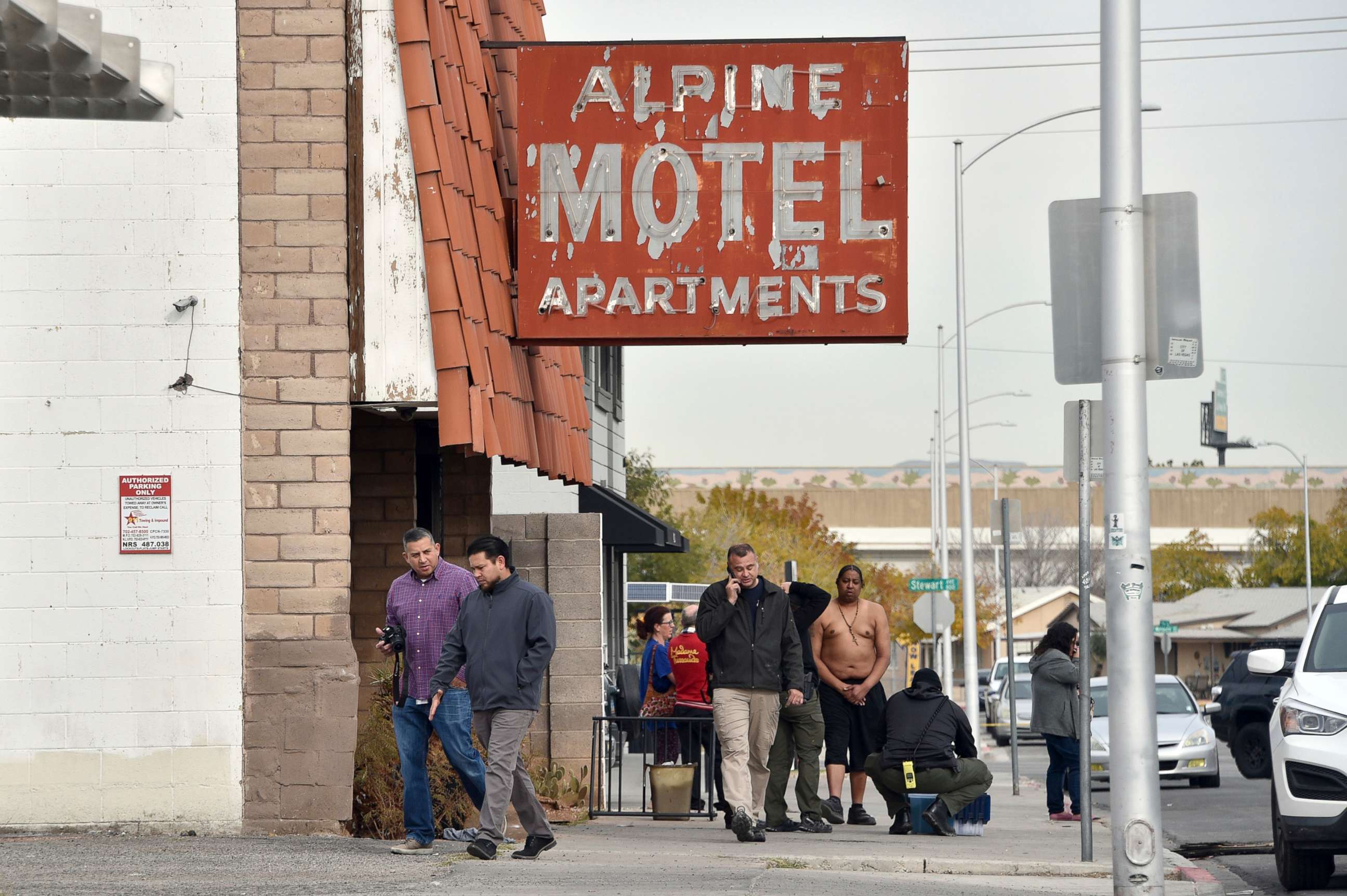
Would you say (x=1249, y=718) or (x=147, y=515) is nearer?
(x=147, y=515)

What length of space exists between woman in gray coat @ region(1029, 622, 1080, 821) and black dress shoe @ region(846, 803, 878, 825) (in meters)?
1.52

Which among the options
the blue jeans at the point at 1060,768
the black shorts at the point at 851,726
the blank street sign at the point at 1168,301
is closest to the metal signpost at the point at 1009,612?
the blue jeans at the point at 1060,768

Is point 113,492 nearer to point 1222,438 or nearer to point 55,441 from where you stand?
point 55,441

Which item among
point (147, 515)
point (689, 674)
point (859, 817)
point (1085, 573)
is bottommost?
point (859, 817)

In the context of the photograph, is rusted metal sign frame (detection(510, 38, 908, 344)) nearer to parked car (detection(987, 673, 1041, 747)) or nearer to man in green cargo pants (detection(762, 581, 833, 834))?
→ man in green cargo pants (detection(762, 581, 833, 834))

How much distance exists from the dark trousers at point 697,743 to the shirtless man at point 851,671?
2.91 feet

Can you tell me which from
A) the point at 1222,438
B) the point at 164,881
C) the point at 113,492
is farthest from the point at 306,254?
the point at 1222,438

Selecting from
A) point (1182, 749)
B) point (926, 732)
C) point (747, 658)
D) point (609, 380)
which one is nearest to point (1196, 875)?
point (926, 732)

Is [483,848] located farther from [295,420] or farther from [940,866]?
[295,420]

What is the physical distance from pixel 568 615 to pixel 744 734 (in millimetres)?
2538

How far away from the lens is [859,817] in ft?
47.1

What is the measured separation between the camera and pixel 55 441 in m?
11.5

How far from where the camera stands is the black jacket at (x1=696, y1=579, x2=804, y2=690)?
39.4ft

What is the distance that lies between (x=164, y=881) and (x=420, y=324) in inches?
150
